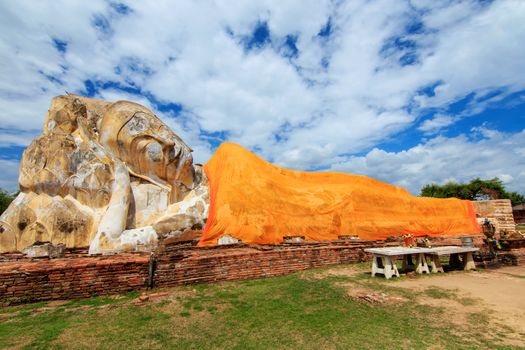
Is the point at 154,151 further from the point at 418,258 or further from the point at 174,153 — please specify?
the point at 418,258

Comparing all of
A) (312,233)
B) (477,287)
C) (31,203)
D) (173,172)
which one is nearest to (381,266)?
(477,287)

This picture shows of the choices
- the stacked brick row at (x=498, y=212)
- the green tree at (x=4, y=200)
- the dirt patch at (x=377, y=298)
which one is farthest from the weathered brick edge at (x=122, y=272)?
the green tree at (x=4, y=200)

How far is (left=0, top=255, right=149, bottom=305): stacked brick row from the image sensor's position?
15.2 feet

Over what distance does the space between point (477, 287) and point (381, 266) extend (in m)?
2.06

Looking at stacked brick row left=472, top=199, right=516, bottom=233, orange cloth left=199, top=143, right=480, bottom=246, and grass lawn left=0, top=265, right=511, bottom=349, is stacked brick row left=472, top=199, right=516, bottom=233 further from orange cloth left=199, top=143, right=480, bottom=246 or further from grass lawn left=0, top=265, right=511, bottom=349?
grass lawn left=0, top=265, right=511, bottom=349

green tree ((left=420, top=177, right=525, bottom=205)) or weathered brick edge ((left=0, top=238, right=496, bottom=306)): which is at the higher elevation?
green tree ((left=420, top=177, right=525, bottom=205))

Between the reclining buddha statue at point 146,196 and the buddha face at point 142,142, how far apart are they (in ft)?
0.12

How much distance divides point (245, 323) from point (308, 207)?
34.4ft

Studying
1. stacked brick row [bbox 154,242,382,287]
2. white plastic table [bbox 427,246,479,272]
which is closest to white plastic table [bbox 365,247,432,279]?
white plastic table [bbox 427,246,479,272]

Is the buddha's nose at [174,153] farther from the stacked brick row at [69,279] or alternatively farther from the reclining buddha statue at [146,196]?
the stacked brick row at [69,279]

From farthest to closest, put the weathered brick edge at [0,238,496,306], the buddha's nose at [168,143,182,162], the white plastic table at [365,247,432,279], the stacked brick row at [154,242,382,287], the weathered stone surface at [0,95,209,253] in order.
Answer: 1. the buddha's nose at [168,143,182,162]
2. the weathered stone surface at [0,95,209,253]
3. the white plastic table at [365,247,432,279]
4. the stacked brick row at [154,242,382,287]
5. the weathered brick edge at [0,238,496,306]

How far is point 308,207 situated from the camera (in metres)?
14.1

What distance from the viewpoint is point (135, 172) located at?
1113cm

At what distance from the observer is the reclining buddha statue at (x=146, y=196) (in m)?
9.46
